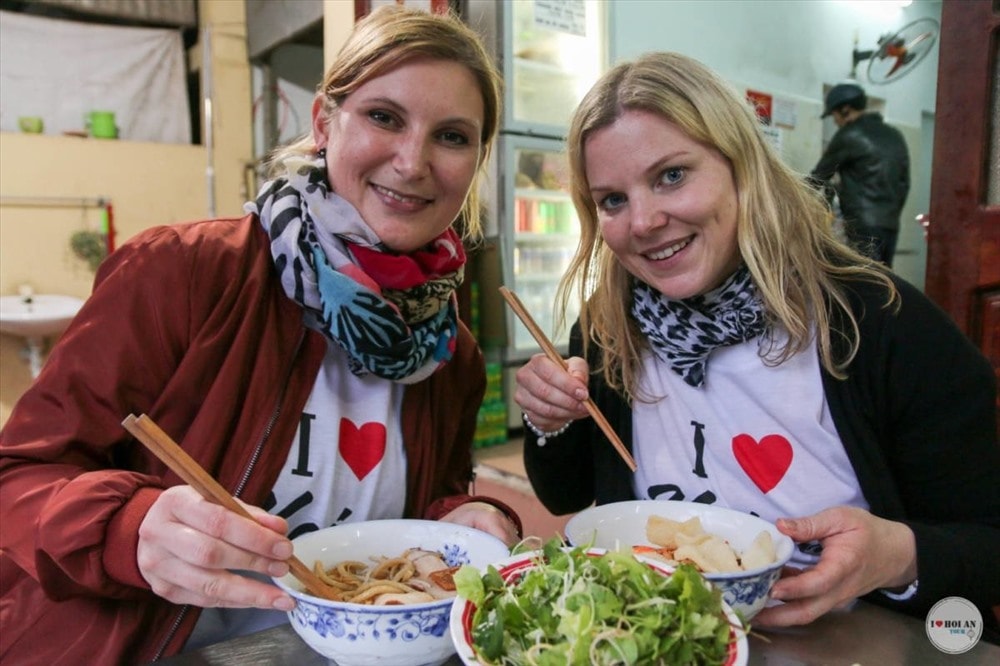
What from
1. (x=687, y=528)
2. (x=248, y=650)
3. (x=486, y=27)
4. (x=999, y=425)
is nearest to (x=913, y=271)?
(x=486, y=27)

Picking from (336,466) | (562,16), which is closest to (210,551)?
(336,466)

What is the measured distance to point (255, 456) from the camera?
3.63 ft

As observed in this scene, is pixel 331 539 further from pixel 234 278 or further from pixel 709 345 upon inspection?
pixel 709 345

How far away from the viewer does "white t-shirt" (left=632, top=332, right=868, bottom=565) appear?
1.20m

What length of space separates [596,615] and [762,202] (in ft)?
2.74

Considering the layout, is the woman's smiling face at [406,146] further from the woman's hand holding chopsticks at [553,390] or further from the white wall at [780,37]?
the white wall at [780,37]

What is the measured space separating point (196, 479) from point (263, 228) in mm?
613

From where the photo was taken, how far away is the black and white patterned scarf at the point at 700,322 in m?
1.23

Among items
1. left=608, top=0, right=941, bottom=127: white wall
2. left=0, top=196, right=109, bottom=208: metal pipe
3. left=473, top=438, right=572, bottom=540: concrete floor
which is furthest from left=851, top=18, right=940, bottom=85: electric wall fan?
left=0, top=196, right=109, bottom=208: metal pipe

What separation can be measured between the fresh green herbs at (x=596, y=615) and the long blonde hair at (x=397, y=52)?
0.85 metres

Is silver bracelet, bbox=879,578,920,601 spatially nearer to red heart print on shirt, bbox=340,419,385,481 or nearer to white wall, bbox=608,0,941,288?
red heart print on shirt, bbox=340,419,385,481

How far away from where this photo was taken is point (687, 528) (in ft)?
3.28

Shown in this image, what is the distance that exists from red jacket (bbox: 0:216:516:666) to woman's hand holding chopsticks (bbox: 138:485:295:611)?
61 millimetres

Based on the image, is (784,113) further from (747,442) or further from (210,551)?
(210,551)
